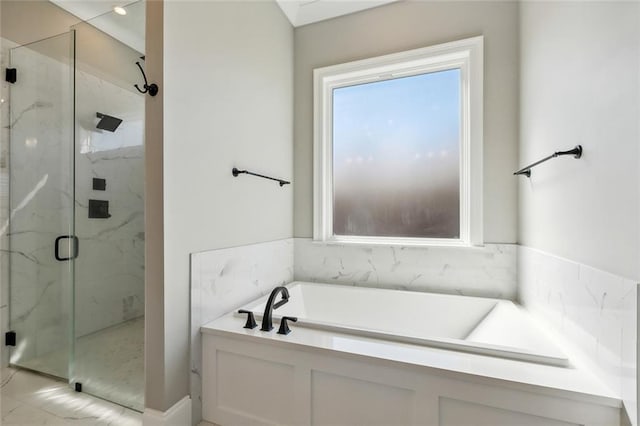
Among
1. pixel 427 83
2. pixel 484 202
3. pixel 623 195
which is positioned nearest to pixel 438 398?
pixel 623 195

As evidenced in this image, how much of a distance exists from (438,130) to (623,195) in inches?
57.3

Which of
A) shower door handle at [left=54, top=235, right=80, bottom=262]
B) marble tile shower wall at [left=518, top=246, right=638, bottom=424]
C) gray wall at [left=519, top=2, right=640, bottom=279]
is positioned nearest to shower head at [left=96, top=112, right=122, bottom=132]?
shower door handle at [left=54, top=235, right=80, bottom=262]

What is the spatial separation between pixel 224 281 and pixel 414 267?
137 centimetres

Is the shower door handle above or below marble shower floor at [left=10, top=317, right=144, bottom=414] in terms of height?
above

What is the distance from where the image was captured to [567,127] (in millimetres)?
1219

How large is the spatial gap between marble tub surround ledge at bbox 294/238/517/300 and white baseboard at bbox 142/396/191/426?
124 centimetres

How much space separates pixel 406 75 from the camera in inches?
88.6

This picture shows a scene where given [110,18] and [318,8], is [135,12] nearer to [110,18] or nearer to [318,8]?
[110,18]

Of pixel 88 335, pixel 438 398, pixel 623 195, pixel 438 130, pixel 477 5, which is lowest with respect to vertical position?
pixel 88 335

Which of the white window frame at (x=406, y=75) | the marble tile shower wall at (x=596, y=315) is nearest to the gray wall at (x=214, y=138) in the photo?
the white window frame at (x=406, y=75)

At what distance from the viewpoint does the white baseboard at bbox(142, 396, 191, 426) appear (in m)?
1.26

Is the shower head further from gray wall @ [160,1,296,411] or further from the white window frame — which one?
the white window frame

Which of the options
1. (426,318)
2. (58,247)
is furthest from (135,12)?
(426,318)

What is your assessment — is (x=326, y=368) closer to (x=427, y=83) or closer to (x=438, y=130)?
(x=438, y=130)
